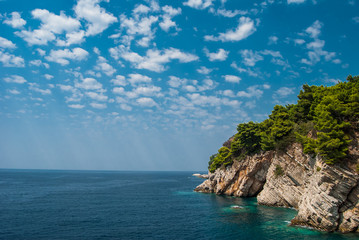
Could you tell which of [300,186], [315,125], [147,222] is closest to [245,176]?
[300,186]

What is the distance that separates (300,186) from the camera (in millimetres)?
50594

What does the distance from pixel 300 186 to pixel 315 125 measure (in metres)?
16.7

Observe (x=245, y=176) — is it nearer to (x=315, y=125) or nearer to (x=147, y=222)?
(x=315, y=125)

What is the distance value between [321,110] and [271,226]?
22189mm

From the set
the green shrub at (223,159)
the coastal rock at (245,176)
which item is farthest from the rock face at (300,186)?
the green shrub at (223,159)

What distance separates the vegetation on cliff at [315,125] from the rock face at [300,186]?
2523 millimetres

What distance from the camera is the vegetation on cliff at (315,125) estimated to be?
36.4m

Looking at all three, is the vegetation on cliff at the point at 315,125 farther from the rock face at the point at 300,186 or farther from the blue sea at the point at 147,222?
the blue sea at the point at 147,222

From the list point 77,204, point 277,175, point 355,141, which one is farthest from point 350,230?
point 77,204

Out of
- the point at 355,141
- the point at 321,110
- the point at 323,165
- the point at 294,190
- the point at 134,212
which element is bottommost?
the point at 134,212

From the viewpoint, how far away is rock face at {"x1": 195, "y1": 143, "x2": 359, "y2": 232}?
34688 millimetres

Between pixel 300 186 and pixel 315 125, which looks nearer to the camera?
pixel 315 125

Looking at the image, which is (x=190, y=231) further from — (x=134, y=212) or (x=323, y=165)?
(x=323, y=165)

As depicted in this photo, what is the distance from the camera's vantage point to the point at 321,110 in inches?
1581
